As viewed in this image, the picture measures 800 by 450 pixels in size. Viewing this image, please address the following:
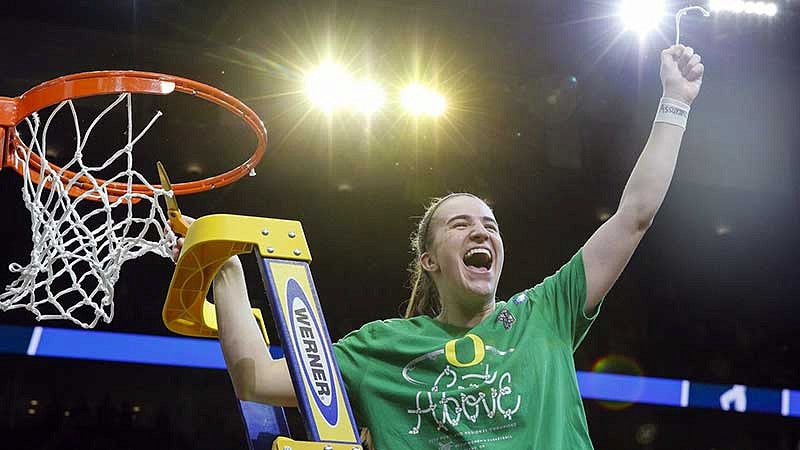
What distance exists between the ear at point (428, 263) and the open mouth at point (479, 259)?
92mm

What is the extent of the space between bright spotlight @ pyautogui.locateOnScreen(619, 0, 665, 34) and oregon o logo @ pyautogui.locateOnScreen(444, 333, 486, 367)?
2710mm

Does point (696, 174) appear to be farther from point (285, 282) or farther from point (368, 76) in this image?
point (285, 282)

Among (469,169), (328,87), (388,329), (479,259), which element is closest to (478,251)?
(479,259)

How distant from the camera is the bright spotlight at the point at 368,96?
4.41 meters

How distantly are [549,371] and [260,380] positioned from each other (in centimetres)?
51

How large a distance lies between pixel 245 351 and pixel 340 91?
9.69 feet

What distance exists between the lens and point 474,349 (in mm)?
1667

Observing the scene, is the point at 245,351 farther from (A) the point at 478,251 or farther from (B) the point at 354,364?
(A) the point at 478,251

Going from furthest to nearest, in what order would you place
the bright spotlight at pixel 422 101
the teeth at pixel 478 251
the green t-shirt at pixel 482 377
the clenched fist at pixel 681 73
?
the bright spotlight at pixel 422 101 → the teeth at pixel 478 251 → the clenched fist at pixel 681 73 → the green t-shirt at pixel 482 377

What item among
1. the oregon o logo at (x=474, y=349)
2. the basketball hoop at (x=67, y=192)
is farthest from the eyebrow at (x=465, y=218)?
the basketball hoop at (x=67, y=192)

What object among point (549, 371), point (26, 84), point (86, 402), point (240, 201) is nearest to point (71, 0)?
point (26, 84)

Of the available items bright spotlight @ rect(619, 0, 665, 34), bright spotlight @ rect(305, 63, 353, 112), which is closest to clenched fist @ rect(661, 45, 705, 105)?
bright spotlight @ rect(619, 0, 665, 34)

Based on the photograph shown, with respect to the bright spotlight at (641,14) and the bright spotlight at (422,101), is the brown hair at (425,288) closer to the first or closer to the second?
the bright spotlight at (641,14)

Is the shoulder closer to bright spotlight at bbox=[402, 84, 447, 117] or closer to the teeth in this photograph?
the teeth
